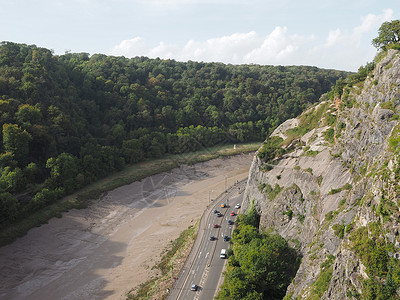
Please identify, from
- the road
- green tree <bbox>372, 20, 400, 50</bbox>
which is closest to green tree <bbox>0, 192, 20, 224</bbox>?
the road

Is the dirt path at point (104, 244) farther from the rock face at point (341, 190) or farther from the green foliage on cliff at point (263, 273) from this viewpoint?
the rock face at point (341, 190)

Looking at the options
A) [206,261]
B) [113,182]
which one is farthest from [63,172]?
[206,261]

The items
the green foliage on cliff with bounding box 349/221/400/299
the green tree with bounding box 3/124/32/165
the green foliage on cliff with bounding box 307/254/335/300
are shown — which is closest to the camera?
the green foliage on cliff with bounding box 349/221/400/299

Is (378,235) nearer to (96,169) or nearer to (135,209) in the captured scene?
(135,209)

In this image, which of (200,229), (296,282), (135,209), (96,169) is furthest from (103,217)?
(296,282)

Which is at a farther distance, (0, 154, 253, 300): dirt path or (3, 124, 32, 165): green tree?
(3, 124, 32, 165): green tree

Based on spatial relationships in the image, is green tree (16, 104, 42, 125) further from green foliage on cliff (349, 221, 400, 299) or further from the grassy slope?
green foliage on cliff (349, 221, 400, 299)
